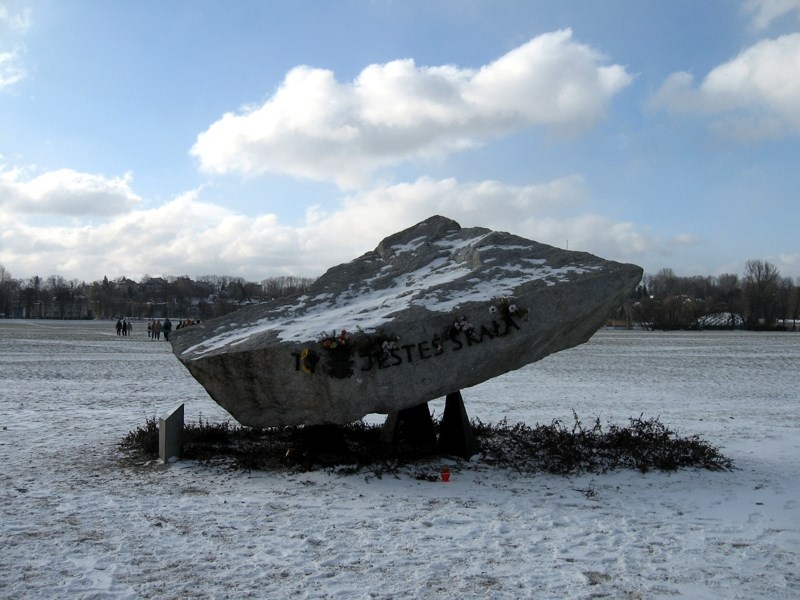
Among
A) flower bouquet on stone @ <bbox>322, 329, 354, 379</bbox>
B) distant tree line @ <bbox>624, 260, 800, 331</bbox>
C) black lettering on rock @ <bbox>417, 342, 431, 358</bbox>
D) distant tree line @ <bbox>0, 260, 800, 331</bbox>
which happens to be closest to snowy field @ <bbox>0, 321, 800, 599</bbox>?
flower bouquet on stone @ <bbox>322, 329, 354, 379</bbox>

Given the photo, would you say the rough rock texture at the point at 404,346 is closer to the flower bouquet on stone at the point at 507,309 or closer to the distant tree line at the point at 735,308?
the flower bouquet on stone at the point at 507,309

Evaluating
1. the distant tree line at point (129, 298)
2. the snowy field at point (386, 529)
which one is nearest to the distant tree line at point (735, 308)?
the distant tree line at point (129, 298)

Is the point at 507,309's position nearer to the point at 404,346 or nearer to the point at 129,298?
the point at 404,346

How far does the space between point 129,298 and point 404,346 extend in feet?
479

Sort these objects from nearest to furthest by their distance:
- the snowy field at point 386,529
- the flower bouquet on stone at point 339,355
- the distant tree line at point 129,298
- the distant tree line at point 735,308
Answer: the snowy field at point 386,529, the flower bouquet on stone at point 339,355, the distant tree line at point 735,308, the distant tree line at point 129,298

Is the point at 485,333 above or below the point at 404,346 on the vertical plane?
above

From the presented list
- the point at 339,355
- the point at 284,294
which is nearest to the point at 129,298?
the point at 284,294

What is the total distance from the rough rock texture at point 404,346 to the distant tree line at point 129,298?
326 feet

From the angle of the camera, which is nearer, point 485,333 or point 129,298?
point 485,333

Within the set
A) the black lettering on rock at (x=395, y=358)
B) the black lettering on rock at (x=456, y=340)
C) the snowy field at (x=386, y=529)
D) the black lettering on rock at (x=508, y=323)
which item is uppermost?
the black lettering on rock at (x=508, y=323)

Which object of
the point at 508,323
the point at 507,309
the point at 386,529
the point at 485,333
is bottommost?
the point at 386,529

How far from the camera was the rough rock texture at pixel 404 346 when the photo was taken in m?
7.29

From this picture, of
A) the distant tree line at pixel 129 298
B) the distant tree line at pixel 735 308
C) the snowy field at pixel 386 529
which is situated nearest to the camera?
the snowy field at pixel 386 529

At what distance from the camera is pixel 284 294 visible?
61000 millimetres
